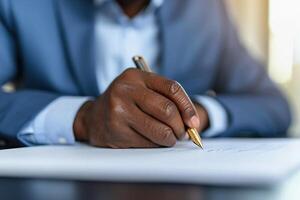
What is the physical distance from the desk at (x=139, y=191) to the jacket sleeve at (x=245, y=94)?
43 cm

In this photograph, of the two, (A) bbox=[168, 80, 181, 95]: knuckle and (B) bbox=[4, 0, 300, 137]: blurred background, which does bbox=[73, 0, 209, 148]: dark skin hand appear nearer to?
(A) bbox=[168, 80, 181, 95]: knuckle

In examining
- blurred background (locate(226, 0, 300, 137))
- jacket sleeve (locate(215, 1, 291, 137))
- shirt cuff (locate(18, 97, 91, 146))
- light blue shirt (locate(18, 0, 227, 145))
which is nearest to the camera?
shirt cuff (locate(18, 97, 91, 146))

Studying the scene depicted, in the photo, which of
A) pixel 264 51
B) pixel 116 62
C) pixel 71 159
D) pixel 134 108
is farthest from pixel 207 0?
pixel 264 51

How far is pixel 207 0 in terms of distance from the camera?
1016mm

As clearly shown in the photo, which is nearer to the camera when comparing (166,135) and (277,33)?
(166,135)

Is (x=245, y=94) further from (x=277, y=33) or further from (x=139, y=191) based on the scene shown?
(x=277, y=33)

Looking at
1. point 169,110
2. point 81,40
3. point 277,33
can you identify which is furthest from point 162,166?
point 277,33

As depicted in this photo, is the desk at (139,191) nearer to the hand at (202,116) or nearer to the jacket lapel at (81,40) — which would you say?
the hand at (202,116)

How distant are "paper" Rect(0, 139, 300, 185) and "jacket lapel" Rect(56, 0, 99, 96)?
0.36 metres

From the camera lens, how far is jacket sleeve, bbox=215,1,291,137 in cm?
78

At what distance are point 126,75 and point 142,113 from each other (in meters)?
0.05

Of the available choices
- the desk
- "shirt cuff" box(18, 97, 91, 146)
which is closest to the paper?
the desk

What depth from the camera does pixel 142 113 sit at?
22.4 inches

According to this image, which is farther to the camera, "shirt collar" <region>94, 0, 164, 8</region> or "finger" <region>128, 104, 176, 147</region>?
"shirt collar" <region>94, 0, 164, 8</region>
